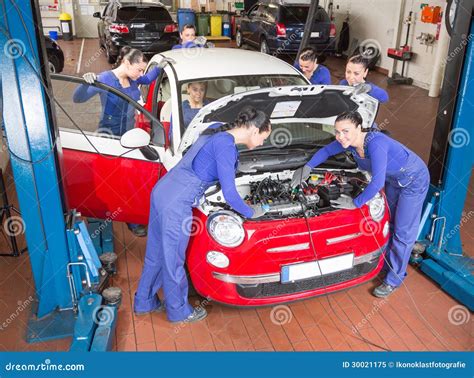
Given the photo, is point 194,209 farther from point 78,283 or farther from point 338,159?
point 338,159

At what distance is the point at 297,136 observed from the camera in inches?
144

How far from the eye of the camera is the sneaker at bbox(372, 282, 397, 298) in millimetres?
3525

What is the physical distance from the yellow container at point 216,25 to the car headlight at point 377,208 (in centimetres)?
1597

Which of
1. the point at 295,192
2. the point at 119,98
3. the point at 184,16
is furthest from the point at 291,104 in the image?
the point at 184,16

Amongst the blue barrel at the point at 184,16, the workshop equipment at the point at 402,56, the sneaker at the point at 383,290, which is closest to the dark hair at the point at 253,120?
the sneaker at the point at 383,290

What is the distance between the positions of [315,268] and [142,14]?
10.9 m

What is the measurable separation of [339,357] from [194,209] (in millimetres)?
1276

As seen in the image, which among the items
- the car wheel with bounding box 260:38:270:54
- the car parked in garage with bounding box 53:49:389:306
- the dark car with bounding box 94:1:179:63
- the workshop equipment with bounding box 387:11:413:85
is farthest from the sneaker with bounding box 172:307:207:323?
the car wheel with bounding box 260:38:270:54

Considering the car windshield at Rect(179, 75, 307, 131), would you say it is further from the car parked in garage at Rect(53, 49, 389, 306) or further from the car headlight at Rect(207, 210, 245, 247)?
the car headlight at Rect(207, 210, 245, 247)

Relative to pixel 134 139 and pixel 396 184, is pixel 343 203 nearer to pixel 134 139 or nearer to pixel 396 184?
pixel 396 184

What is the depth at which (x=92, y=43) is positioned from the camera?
16.1 meters

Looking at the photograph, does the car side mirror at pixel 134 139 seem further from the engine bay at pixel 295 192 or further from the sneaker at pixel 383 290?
the sneaker at pixel 383 290

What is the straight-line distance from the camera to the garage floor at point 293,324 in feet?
10.0

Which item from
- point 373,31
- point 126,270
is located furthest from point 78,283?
point 373,31
